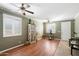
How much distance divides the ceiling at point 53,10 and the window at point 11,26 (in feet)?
0.75

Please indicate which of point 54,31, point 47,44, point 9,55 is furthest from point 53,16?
point 9,55

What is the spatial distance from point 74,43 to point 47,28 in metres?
0.74

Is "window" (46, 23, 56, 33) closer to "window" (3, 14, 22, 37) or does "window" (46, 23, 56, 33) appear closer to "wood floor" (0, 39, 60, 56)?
"wood floor" (0, 39, 60, 56)

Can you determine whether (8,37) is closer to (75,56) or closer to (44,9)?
(44,9)

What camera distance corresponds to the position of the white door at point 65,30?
6.59ft

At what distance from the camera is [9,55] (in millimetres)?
1811

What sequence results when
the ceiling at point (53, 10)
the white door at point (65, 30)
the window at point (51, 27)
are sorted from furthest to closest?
the window at point (51, 27) → the white door at point (65, 30) → the ceiling at point (53, 10)

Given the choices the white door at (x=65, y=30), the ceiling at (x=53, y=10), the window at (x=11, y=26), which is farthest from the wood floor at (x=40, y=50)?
the ceiling at (x=53, y=10)

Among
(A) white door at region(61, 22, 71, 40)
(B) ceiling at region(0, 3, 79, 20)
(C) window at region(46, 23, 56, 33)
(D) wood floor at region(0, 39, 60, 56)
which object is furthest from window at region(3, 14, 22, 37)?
(A) white door at region(61, 22, 71, 40)

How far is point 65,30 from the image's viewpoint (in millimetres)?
2092

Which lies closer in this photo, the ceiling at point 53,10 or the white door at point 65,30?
the ceiling at point 53,10

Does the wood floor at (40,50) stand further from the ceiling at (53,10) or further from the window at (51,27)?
the ceiling at (53,10)

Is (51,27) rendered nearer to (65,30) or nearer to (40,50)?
(65,30)

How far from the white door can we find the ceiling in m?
0.15
